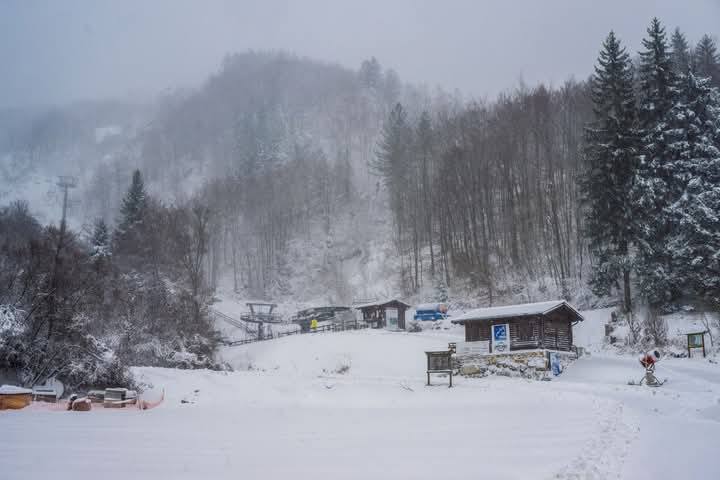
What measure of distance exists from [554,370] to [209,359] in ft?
68.0

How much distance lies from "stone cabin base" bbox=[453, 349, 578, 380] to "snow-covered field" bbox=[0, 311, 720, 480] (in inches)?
53.0

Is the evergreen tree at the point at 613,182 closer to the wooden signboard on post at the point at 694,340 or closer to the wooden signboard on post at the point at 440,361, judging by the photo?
the wooden signboard on post at the point at 694,340

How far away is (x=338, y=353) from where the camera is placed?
3709cm

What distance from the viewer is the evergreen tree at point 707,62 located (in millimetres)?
47375

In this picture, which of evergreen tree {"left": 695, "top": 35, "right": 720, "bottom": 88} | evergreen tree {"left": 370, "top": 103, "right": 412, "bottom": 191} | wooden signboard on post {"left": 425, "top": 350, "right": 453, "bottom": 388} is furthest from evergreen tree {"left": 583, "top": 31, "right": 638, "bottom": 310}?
evergreen tree {"left": 370, "top": 103, "right": 412, "bottom": 191}

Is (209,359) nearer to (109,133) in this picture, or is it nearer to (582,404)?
(582,404)

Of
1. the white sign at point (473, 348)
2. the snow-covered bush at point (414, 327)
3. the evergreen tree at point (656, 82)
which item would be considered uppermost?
the evergreen tree at point (656, 82)

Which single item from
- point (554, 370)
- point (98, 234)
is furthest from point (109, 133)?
point (554, 370)

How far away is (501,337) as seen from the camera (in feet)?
99.8

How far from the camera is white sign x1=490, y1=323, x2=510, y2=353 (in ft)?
98.9

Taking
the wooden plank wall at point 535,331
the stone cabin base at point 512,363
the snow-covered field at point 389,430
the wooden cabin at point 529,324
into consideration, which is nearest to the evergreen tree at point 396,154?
the wooden cabin at point 529,324

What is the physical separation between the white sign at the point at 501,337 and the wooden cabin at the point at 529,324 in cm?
12

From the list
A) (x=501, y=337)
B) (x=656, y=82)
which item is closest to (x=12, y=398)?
(x=501, y=337)

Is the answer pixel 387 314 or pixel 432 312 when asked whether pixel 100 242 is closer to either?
pixel 387 314
